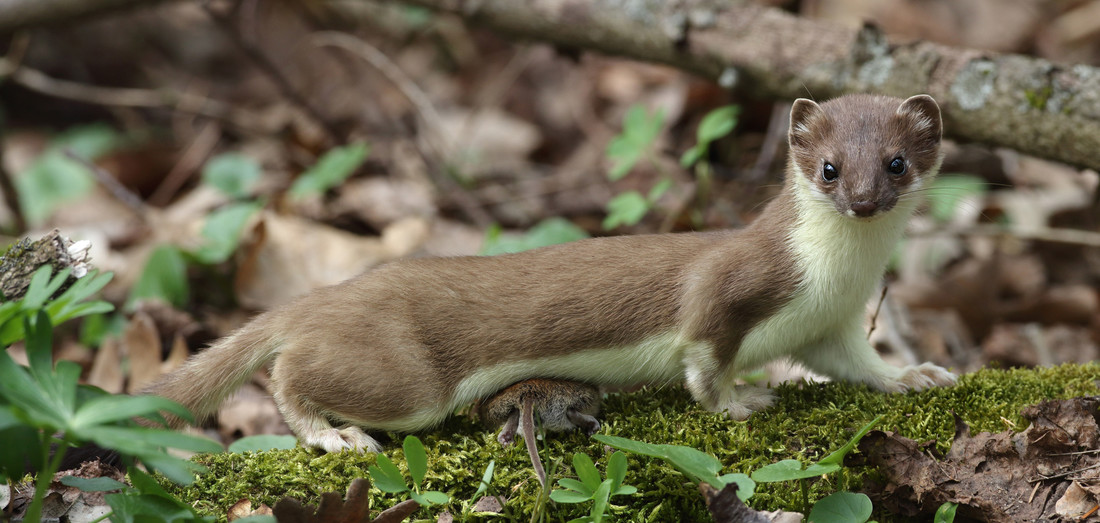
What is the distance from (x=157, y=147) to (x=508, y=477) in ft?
33.1

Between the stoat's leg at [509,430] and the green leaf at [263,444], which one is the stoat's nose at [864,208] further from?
the green leaf at [263,444]

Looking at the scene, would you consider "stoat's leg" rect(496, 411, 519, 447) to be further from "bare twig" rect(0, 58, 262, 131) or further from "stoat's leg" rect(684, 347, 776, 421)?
"bare twig" rect(0, 58, 262, 131)

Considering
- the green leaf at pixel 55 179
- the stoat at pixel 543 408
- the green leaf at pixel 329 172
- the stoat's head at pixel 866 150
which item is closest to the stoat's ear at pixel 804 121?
the stoat's head at pixel 866 150

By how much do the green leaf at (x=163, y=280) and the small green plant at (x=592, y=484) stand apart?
499 centimetres

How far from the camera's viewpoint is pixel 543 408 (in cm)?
429

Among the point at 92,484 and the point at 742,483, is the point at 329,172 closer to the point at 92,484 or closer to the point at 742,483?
the point at 92,484

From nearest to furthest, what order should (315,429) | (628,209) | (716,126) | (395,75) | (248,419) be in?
(315,429), (248,419), (716,126), (628,209), (395,75)

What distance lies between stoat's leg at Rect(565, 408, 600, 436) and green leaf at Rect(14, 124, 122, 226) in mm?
8423

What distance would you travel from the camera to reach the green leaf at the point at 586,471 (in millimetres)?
3656

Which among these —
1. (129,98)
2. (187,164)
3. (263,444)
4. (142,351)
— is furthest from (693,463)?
(187,164)

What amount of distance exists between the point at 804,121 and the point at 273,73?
6.87m

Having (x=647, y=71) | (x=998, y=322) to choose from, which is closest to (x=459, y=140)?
(x=647, y=71)

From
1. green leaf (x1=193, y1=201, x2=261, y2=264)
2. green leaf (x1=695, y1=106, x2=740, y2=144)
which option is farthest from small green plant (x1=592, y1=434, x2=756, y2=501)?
green leaf (x1=193, y1=201, x2=261, y2=264)

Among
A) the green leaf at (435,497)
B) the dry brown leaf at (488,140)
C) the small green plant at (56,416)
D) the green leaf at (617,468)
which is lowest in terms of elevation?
the dry brown leaf at (488,140)
